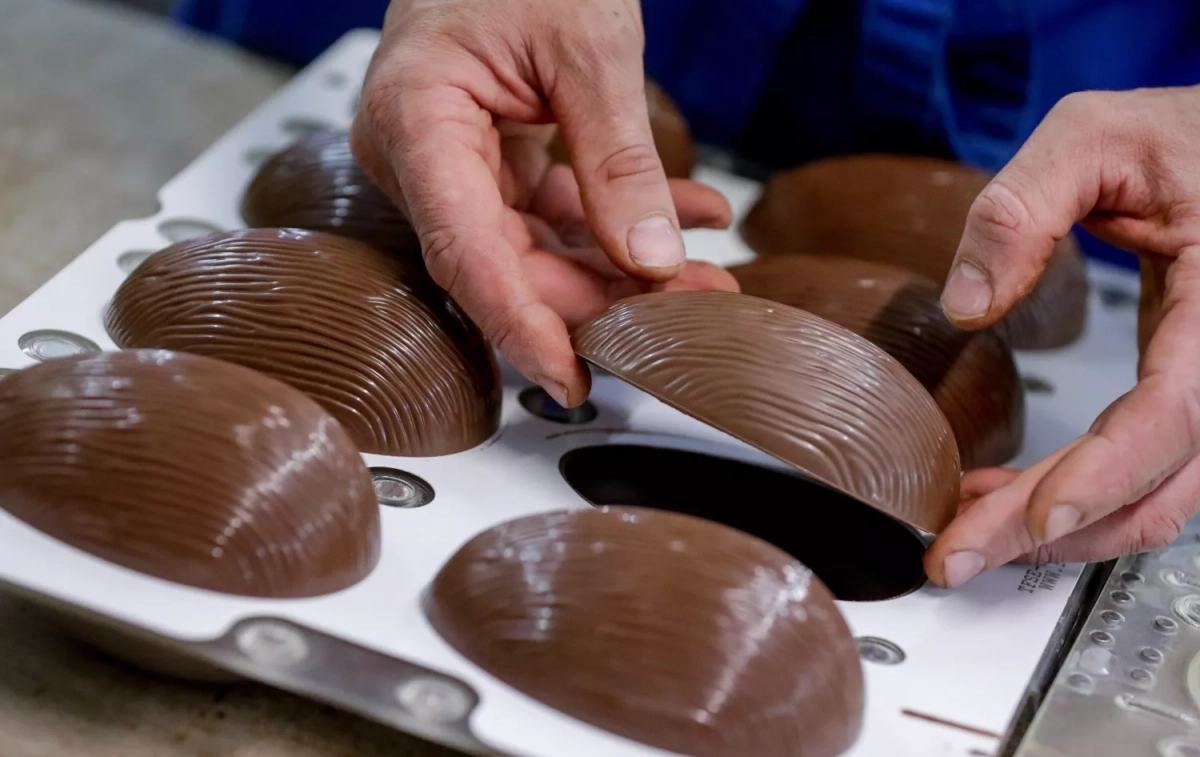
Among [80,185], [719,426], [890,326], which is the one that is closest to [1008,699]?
[719,426]

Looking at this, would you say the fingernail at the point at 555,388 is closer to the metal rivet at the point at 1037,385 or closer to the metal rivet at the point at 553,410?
the metal rivet at the point at 553,410

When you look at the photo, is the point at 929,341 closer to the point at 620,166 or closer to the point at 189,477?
the point at 620,166

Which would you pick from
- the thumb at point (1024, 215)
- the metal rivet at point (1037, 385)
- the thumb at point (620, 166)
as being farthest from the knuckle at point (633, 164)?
the metal rivet at point (1037, 385)

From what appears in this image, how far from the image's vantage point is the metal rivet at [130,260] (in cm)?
140

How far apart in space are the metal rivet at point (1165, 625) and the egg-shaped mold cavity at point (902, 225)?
1.47 feet

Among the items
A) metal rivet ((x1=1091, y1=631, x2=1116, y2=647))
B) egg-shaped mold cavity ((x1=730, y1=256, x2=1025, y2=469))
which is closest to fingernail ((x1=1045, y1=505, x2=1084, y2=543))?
metal rivet ((x1=1091, y1=631, x2=1116, y2=647))

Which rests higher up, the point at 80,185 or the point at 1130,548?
the point at 1130,548

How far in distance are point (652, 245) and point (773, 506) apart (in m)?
0.26

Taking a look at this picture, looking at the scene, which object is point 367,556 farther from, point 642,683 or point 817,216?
point 817,216

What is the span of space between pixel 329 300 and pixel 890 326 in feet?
1.76

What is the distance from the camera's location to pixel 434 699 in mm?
939

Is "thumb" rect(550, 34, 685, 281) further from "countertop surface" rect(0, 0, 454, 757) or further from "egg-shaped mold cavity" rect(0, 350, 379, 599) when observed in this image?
"countertop surface" rect(0, 0, 454, 757)

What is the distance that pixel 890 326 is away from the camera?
1.35 meters

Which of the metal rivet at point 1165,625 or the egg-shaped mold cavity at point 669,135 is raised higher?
the egg-shaped mold cavity at point 669,135
